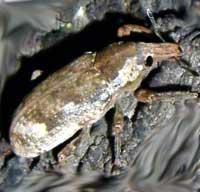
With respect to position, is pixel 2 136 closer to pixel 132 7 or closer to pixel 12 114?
pixel 12 114

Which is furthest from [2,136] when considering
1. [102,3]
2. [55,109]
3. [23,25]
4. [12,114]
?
[102,3]

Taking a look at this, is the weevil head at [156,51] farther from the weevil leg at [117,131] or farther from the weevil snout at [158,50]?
the weevil leg at [117,131]

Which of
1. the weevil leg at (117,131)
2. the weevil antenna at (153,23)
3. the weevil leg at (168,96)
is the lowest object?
the weevil leg at (117,131)

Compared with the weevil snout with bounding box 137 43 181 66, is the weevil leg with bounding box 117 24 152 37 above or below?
above

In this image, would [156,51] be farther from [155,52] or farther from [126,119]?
[126,119]

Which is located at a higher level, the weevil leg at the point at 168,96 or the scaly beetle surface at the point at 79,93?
the scaly beetle surface at the point at 79,93

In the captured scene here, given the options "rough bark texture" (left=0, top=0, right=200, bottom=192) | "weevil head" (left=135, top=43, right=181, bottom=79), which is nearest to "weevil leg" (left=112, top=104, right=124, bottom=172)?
"rough bark texture" (left=0, top=0, right=200, bottom=192)

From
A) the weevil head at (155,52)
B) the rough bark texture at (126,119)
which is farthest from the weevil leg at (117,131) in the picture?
the weevil head at (155,52)

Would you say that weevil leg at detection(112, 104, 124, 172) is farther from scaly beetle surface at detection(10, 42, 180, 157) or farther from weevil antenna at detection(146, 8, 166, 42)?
weevil antenna at detection(146, 8, 166, 42)

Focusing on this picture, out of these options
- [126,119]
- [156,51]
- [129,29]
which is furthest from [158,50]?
[126,119]
